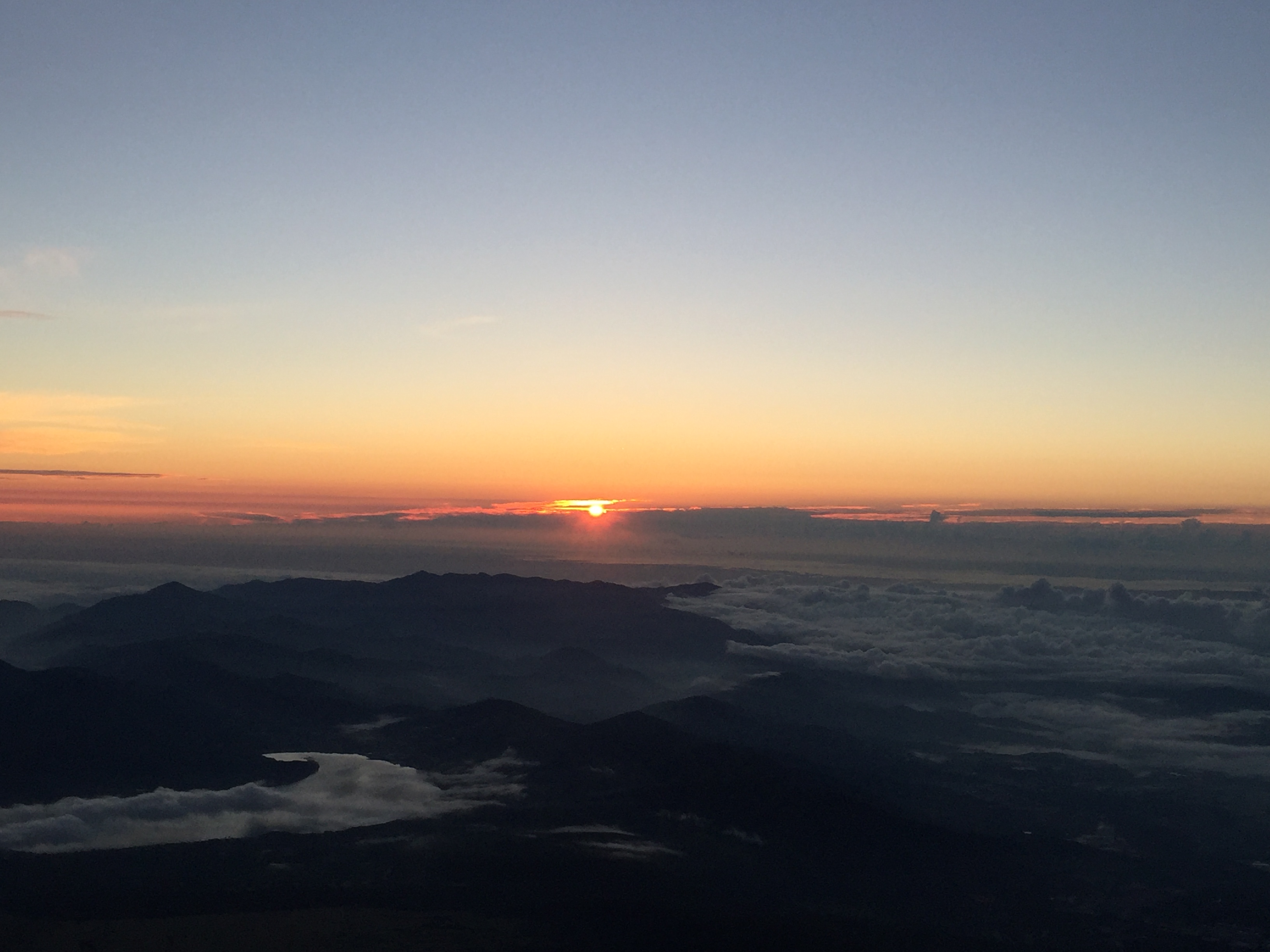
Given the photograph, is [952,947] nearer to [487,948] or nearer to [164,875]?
[487,948]

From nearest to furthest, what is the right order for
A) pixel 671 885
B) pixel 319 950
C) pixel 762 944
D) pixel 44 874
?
pixel 319 950 → pixel 762 944 → pixel 44 874 → pixel 671 885

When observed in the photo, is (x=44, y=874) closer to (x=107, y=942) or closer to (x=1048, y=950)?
(x=107, y=942)

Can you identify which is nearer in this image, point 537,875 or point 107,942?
point 107,942

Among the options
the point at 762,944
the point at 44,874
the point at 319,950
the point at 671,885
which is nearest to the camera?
the point at 319,950

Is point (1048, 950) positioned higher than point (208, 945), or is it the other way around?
point (208, 945)

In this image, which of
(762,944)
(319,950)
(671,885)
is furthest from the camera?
(671,885)

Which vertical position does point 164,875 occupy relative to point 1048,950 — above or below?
above

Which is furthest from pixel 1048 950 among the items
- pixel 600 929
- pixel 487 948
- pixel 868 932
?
pixel 487 948

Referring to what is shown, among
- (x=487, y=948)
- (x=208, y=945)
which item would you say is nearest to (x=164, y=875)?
(x=208, y=945)

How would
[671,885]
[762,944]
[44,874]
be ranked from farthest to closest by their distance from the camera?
[671,885], [44,874], [762,944]
